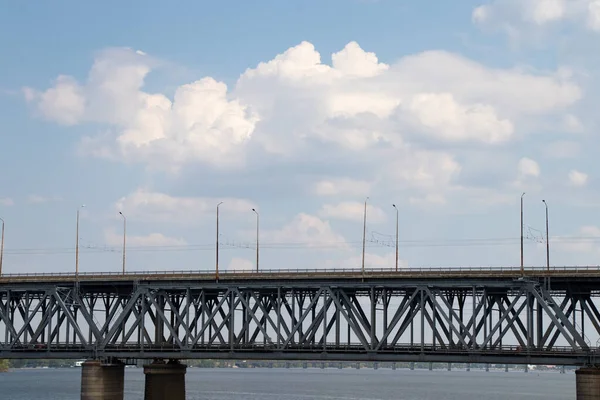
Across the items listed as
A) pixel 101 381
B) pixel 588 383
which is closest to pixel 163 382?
pixel 101 381

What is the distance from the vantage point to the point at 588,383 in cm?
7756

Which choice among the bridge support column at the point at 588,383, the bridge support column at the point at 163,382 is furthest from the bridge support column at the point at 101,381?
the bridge support column at the point at 588,383

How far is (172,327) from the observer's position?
96.6m

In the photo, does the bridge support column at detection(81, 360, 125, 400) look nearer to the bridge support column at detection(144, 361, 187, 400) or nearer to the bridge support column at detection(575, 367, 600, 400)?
the bridge support column at detection(144, 361, 187, 400)

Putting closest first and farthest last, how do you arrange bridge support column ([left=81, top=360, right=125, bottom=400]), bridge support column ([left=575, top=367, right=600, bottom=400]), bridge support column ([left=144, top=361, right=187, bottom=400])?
bridge support column ([left=575, top=367, right=600, bottom=400])
bridge support column ([left=81, top=360, right=125, bottom=400])
bridge support column ([left=144, top=361, right=187, bottom=400])

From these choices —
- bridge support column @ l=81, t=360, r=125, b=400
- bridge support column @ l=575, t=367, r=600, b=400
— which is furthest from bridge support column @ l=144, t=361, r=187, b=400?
bridge support column @ l=575, t=367, r=600, b=400

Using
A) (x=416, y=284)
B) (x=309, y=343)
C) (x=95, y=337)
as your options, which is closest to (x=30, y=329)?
(x=95, y=337)

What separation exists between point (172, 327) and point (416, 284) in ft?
82.3

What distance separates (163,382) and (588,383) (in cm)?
4111

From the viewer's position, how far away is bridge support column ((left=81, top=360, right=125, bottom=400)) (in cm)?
9544

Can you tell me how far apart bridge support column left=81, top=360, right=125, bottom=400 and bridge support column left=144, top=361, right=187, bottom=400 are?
109 inches

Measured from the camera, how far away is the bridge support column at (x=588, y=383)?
252 feet

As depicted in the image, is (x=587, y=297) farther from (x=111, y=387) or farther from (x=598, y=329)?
(x=111, y=387)

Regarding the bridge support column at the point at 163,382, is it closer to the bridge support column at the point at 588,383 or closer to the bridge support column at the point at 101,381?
the bridge support column at the point at 101,381
